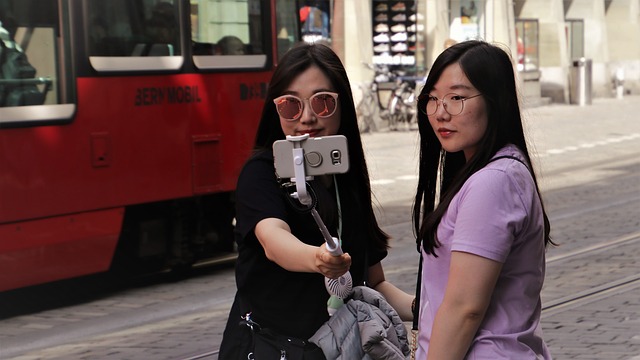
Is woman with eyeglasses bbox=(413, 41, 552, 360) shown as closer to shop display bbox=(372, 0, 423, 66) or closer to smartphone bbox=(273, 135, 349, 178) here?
smartphone bbox=(273, 135, 349, 178)

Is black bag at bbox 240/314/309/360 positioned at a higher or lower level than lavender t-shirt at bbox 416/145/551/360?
lower

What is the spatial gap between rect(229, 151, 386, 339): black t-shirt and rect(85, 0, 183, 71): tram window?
20.6ft

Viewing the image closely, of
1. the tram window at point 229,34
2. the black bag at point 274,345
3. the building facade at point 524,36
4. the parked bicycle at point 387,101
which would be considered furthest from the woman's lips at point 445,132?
the parked bicycle at point 387,101

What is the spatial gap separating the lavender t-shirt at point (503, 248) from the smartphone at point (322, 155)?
333 millimetres

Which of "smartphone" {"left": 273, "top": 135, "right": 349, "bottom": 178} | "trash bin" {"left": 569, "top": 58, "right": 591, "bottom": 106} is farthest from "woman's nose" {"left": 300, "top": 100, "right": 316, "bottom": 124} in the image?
"trash bin" {"left": 569, "top": 58, "right": 591, "bottom": 106}

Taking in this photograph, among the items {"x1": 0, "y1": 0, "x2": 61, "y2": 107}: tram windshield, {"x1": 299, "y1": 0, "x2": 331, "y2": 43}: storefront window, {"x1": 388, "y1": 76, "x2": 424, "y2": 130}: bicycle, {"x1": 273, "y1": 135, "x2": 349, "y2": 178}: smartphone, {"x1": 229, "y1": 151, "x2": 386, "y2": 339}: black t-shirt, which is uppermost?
{"x1": 299, "y1": 0, "x2": 331, "y2": 43}: storefront window

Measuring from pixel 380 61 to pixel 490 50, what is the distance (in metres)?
25.4

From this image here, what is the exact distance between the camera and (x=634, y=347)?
711cm

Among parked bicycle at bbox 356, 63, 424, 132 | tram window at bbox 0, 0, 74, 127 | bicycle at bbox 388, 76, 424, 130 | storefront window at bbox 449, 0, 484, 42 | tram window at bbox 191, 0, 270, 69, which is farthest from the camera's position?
storefront window at bbox 449, 0, 484, 42

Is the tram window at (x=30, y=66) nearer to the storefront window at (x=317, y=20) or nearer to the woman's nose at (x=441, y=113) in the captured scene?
the woman's nose at (x=441, y=113)

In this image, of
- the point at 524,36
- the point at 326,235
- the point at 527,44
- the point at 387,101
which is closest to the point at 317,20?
the point at 387,101

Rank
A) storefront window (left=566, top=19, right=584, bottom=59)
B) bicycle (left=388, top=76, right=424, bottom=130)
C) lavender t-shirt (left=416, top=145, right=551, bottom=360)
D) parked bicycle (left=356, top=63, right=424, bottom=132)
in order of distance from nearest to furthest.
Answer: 1. lavender t-shirt (left=416, top=145, right=551, bottom=360)
2. parked bicycle (left=356, top=63, right=424, bottom=132)
3. bicycle (left=388, top=76, right=424, bottom=130)
4. storefront window (left=566, top=19, right=584, bottom=59)

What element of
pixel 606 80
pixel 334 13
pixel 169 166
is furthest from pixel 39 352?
pixel 606 80

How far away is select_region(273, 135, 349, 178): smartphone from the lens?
8.20 feet
